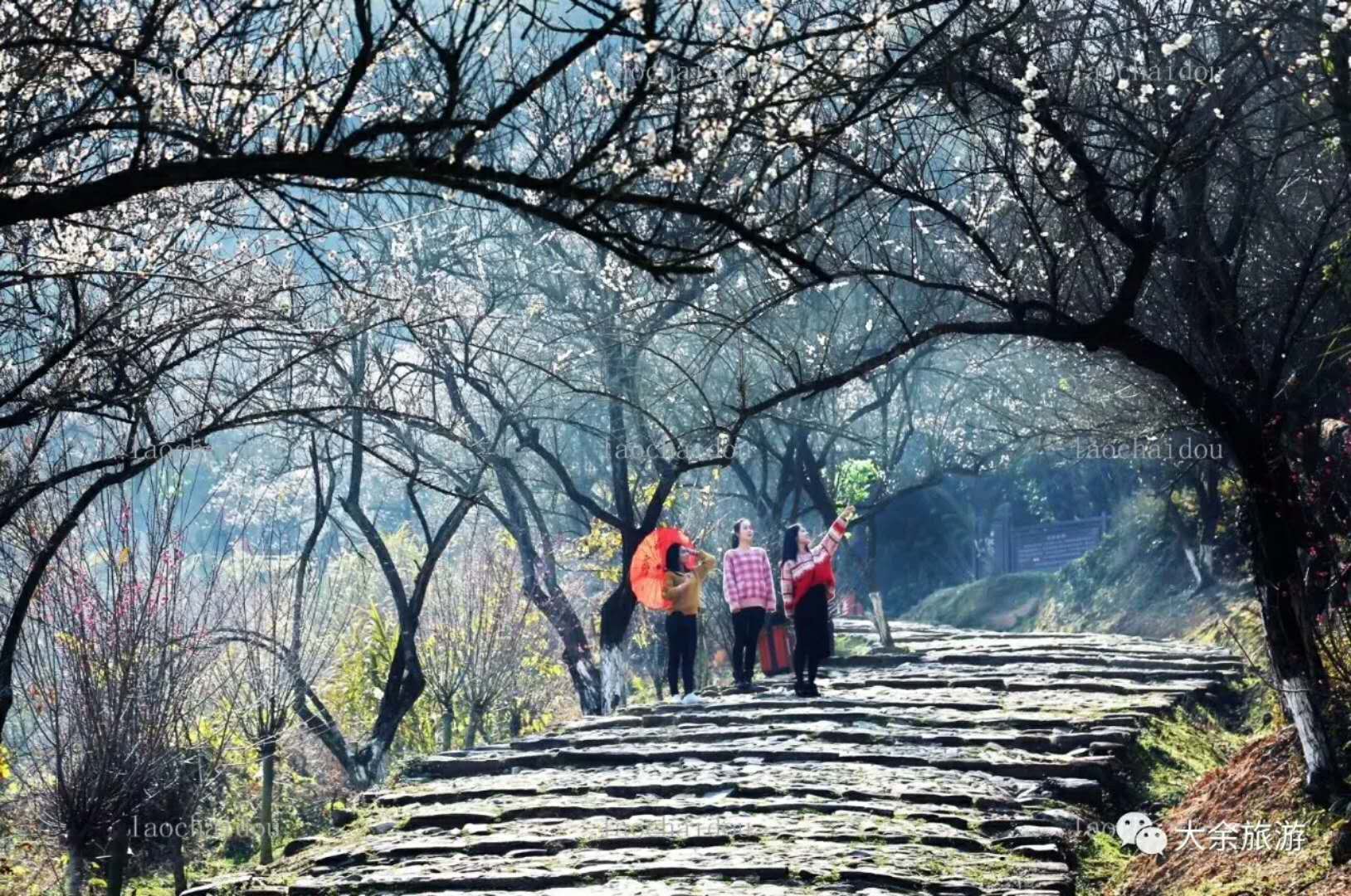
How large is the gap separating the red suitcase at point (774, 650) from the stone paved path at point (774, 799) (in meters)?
3.87

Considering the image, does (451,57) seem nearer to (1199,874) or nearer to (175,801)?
(1199,874)

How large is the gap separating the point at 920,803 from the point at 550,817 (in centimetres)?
263

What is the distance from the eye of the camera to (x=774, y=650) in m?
20.6

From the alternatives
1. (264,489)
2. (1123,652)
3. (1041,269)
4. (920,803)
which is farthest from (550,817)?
(264,489)

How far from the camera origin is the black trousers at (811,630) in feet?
50.8

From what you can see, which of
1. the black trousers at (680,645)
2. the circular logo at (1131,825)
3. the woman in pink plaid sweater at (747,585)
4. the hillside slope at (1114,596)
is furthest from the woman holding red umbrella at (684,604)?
the hillside slope at (1114,596)

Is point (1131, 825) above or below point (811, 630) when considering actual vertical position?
below

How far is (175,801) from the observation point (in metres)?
14.5

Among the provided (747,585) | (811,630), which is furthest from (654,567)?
(811,630)

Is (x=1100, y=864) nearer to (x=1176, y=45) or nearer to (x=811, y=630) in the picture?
(x=1176, y=45)

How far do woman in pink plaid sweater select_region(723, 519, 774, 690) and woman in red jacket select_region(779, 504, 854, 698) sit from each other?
0.71 m

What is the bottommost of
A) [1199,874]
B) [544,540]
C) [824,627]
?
[1199,874]

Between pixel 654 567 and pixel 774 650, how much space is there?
13.4ft

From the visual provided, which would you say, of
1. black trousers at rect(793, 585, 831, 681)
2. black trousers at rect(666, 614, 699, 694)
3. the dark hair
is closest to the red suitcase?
black trousers at rect(666, 614, 699, 694)
